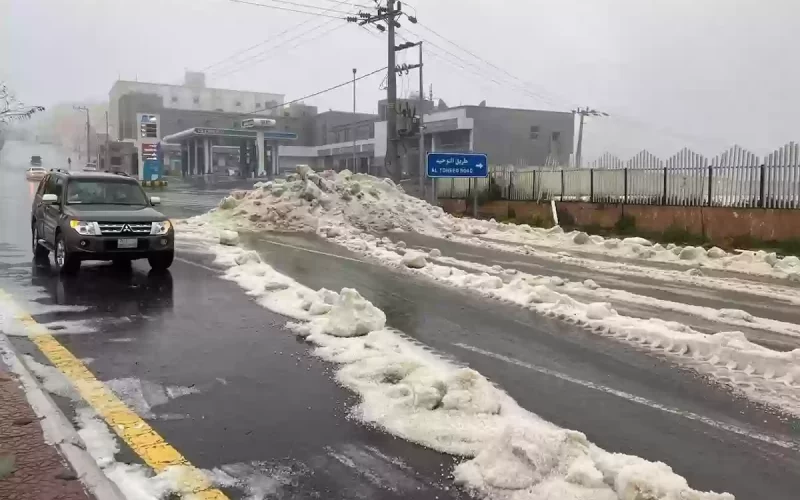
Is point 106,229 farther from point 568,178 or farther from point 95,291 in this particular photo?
point 568,178

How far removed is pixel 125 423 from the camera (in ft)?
15.8

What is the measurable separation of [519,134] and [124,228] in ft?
160

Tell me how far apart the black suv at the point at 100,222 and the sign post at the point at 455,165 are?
12110 millimetres

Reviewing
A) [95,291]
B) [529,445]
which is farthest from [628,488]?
[95,291]

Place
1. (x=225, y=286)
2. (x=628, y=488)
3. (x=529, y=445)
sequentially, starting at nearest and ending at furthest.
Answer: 1. (x=628, y=488)
2. (x=529, y=445)
3. (x=225, y=286)

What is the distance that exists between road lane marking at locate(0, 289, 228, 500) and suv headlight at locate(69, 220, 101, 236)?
3700 millimetres

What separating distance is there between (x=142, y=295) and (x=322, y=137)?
250ft

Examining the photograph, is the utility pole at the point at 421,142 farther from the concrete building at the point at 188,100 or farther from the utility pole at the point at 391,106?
the concrete building at the point at 188,100

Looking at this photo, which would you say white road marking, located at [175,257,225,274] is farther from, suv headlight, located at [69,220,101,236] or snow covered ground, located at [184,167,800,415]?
snow covered ground, located at [184,167,800,415]

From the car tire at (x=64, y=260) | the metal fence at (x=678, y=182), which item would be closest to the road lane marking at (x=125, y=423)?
the car tire at (x=64, y=260)

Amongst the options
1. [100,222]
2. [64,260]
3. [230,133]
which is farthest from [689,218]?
[230,133]

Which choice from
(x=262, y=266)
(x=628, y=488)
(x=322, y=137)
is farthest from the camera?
(x=322, y=137)

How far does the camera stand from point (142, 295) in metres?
9.71

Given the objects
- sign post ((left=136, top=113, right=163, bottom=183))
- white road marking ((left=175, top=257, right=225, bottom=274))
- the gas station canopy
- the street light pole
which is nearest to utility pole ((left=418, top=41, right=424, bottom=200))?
the street light pole
